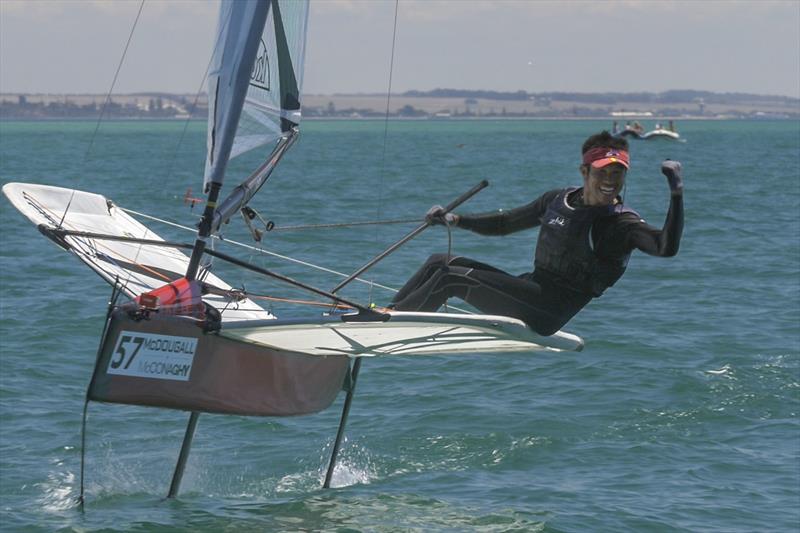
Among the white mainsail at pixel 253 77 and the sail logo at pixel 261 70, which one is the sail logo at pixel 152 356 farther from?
the sail logo at pixel 261 70

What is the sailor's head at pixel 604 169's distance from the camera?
667cm

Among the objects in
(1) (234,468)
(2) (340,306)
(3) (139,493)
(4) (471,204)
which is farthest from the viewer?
(4) (471,204)

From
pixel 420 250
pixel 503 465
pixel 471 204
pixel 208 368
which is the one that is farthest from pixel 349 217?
pixel 208 368

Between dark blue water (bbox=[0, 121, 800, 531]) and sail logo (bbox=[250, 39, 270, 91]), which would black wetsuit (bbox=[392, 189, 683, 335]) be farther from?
sail logo (bbox=[250, 39, 270, 91])

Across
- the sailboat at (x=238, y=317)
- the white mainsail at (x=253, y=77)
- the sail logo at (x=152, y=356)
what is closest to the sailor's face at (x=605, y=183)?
the sailboat at (x=238, y=317)

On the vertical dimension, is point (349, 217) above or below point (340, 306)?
below

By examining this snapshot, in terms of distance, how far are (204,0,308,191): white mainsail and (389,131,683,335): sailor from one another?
1.21m

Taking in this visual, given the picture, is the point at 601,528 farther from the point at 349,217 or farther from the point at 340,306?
the point at 349,217

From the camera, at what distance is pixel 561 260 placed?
22.5 ft

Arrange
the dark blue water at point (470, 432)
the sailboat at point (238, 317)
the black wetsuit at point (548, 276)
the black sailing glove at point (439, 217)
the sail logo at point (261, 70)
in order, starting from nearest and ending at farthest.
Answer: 1. the sailboat at point (238, 317)
2. the black wetsuit at point (548, 276)
3. the black sailing glove at point (439, 217)
4. the sail logo at point (261, 70)
5. the dark blue water at point (470, 432)

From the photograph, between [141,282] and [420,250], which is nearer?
[141,282]

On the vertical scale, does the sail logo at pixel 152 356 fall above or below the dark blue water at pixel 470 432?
above

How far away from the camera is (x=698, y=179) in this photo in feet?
143

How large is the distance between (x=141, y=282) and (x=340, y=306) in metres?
1.72
